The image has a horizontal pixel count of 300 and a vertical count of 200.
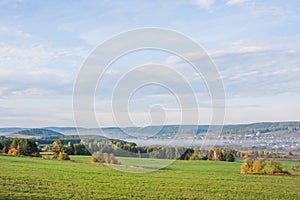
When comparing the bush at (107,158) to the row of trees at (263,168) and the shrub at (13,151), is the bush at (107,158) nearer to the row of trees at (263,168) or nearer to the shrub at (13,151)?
the row of trees at (263,168)

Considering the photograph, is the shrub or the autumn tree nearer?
the shrub

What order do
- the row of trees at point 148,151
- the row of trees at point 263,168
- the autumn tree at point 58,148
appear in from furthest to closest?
the autumn tree at point 58,148
the row of trees at point 263,168
the row of trees at point 148,151

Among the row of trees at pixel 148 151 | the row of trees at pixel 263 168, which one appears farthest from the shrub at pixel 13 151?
the row of trees at pixel 263 168

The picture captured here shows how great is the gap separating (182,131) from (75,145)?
41.8 m

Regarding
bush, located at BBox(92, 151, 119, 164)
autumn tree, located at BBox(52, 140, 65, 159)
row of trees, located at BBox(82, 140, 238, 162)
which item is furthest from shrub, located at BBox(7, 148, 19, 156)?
bush, located at BBox(92, 151, 119, 164)

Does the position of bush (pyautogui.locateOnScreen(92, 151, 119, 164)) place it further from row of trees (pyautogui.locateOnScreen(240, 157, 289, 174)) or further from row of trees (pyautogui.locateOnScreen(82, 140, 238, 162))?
row of trees (pyautogui.locateOnScreen(240, 157, 289, 174))

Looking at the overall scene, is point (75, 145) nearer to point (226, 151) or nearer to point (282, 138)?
point (226, 151)

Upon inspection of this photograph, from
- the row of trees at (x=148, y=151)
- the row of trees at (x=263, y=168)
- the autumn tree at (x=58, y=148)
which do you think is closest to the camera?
the row of trees at (x=148, y=151)

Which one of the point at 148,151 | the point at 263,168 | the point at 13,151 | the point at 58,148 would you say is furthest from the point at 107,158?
the point at 58,148

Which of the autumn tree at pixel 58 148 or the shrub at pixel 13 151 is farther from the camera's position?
the autumn tree at pixel 58 148

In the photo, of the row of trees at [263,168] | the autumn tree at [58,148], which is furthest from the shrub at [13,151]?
the row of trees at [263,168]

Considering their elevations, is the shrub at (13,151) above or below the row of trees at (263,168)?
above

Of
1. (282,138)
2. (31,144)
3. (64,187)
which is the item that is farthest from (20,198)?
(282,138)

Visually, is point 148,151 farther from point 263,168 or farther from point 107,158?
point 263,168
